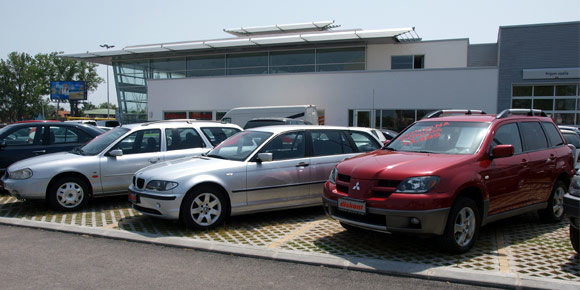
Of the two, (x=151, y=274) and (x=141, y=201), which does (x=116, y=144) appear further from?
(x=151, y=274)

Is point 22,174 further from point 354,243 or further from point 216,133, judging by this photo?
point 354,243

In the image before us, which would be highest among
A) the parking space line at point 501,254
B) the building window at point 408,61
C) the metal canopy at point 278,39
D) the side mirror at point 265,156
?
the metal canopy at point 278,39

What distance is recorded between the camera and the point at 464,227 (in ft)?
16.9

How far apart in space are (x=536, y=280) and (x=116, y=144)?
697 centimetres

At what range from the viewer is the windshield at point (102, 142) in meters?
8.28

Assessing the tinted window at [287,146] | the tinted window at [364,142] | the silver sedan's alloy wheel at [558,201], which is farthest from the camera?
the tinted window at [364,142]

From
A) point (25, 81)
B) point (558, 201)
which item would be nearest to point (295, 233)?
point (558, 201)

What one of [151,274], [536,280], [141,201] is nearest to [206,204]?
[141,201]

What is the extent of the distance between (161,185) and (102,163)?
227 centimetres

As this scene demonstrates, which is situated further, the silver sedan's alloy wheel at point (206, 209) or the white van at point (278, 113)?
the white van at point (278, 113)

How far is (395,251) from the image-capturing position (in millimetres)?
5410

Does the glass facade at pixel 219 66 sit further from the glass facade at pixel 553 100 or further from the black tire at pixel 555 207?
the black tire at pixel 555 207

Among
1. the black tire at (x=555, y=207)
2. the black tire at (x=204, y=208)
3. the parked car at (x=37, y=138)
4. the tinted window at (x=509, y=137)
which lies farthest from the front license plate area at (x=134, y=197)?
the black tire at (x=555, y=207)

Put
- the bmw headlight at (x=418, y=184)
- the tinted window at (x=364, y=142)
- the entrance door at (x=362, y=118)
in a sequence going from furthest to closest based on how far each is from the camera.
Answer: the entrance door at (x=362, y=118) < the tinted window at (x=364, y=142) < the bmw headlight at (x=418, y=184)
